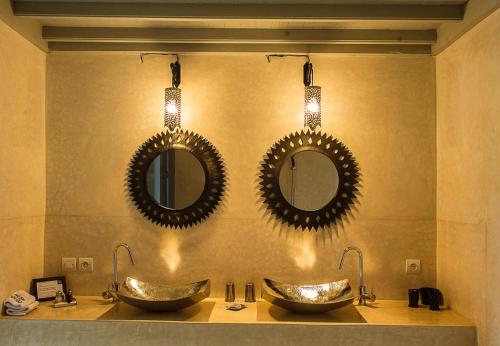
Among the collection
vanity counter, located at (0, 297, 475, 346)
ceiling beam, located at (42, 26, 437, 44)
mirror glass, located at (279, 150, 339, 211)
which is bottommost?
vanity counter, located at (0, 297, 475, 346)

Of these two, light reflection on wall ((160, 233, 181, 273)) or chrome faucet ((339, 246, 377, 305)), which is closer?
chrome faucet ((339, 246, 377, 305))

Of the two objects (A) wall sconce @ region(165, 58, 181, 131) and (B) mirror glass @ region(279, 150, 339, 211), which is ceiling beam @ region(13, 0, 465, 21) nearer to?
(A) wall sconce @ region(165, 58, 181, 131)

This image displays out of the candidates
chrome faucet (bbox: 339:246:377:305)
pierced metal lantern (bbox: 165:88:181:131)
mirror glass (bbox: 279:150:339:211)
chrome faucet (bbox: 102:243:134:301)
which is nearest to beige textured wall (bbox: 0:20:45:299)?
chrome faucet (bbox: 102:243:134:301)

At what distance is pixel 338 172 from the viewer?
334 cm

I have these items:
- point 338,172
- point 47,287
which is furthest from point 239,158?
point 47,287

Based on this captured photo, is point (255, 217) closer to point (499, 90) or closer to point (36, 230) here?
point (36, 230)

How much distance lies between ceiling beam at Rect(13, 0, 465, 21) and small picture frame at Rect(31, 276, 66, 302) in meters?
1.63

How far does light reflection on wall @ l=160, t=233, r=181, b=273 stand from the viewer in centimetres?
338

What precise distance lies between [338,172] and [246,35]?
1.07 meters

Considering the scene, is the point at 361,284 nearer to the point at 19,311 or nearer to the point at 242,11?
the point at 242,11

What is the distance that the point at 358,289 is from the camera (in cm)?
331

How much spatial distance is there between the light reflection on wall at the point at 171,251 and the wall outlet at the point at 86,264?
0.47m

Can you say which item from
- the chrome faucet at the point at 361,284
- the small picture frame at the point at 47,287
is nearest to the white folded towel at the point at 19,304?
the small picture frame at the point at 47,287

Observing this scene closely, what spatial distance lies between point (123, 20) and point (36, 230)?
4.79 ft
